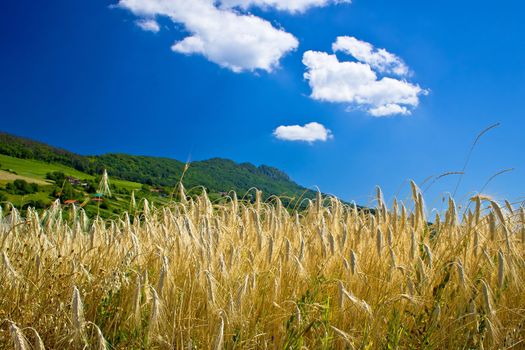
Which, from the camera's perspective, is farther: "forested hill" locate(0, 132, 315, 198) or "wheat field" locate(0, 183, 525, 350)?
"forested hill" locate(0, 132, 315, 198)

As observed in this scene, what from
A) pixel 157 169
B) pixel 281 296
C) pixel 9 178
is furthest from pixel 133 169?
pixel 281 296

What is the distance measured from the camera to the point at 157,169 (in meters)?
124

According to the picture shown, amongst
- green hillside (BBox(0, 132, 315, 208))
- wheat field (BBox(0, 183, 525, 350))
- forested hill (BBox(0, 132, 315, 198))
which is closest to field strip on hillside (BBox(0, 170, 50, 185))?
green hillside (BBox(0, 132, 315, 208))

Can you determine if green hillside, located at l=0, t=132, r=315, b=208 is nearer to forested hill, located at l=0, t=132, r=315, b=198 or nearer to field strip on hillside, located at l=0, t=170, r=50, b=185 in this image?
forested hill, located at l=0, t=132, r=315, b=198

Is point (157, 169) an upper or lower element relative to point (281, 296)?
upper

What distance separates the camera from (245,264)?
3.45m

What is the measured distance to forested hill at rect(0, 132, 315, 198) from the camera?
72.6 meters

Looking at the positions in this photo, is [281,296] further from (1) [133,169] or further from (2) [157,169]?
(2) [157,169]

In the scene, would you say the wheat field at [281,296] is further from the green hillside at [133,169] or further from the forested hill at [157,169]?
the forested hill at [157,169]

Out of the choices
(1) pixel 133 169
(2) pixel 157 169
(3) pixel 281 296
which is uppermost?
(2) pixel 157 169

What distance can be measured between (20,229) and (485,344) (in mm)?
4941

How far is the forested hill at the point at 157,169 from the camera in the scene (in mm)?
72562

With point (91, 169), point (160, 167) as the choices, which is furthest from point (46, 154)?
point (160, 167)

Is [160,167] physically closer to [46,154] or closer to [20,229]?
[46,154]
